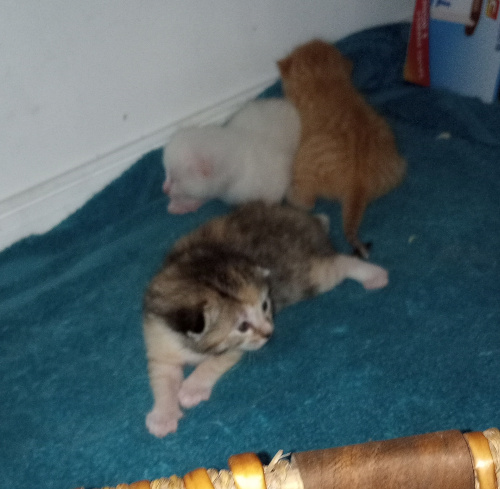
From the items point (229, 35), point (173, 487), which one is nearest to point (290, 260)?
point (173, 487)

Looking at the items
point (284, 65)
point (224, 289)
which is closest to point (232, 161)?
point (284, 65)

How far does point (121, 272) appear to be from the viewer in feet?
6.01

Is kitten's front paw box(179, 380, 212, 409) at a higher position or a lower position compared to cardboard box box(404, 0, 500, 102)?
lower

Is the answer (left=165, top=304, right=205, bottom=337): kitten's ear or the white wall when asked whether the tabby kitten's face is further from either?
the white wall

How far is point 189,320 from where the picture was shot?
49.6 inches

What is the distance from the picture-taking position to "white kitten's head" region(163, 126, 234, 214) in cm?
196

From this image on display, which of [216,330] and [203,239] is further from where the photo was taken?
[203,239]

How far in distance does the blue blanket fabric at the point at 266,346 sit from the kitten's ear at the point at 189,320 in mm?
234

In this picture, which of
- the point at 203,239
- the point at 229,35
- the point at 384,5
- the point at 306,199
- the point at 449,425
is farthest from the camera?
the point at 384,5

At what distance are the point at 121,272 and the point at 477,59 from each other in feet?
5.63

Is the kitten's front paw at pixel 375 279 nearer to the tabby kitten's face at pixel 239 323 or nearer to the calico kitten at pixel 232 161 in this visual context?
the tabby kitten's face at pixel 239 323

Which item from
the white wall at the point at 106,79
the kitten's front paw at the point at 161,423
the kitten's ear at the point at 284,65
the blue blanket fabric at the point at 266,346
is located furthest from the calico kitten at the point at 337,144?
the kitten's front paw at the point at 161,423

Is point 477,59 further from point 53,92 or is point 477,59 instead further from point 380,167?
point 53,92

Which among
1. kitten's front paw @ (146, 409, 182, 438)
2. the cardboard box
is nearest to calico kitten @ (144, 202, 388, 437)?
kitten's front paw @ (146, 409, 182, 438)
